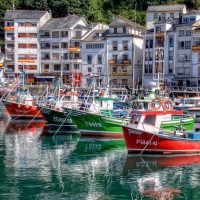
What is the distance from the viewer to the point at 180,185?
892 inches

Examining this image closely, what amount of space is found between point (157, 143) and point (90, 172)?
15.9 feet

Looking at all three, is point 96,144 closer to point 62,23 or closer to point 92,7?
point 62,23

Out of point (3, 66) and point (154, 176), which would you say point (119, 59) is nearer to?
point (3, 66)

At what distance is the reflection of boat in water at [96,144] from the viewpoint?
106 feet

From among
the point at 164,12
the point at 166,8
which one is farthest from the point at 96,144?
the point at 166,8

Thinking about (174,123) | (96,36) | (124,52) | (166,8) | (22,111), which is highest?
(166,8)

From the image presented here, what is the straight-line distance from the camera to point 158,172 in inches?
993

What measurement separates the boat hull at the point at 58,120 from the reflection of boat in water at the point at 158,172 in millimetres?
12721

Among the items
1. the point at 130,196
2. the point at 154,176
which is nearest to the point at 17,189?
the point at 130,196

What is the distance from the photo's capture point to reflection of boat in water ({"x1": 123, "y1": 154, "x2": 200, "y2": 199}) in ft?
71.1

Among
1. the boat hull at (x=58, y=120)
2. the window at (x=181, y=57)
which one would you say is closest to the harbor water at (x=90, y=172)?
the boat hull at (x=58, y=120)

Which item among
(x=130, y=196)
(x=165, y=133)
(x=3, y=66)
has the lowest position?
(x=130, y=196)

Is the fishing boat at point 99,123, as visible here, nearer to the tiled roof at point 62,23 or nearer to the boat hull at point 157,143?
the boat hull at point 157,143

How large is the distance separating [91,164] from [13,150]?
6650 mm
